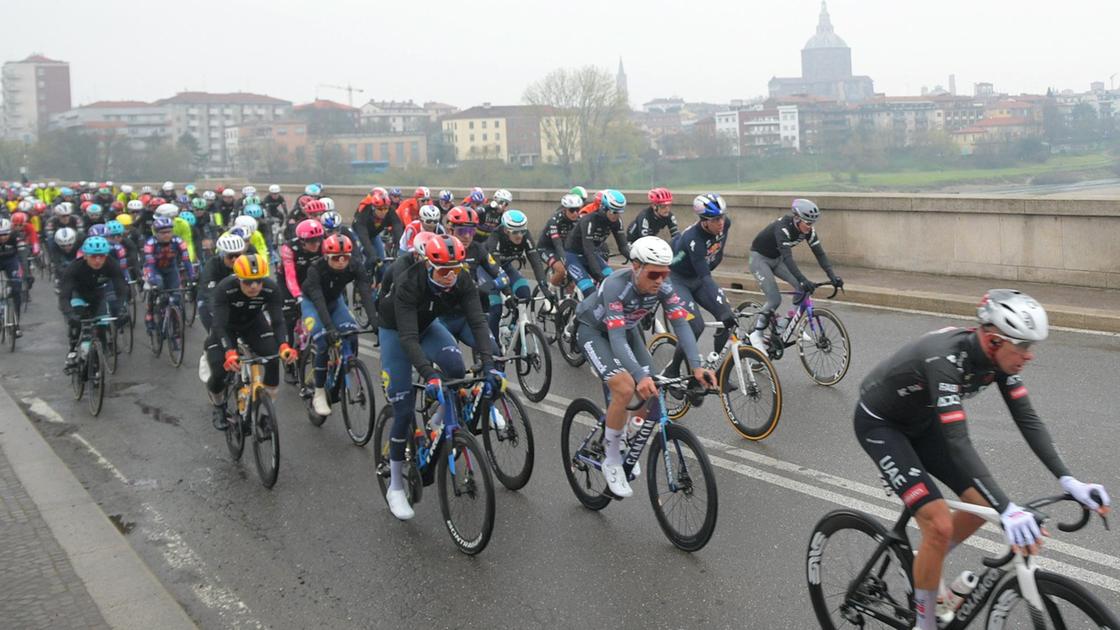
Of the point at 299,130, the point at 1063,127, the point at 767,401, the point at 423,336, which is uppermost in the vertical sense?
the point at 299,130

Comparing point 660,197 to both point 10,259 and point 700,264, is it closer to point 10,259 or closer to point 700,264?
point 700,264

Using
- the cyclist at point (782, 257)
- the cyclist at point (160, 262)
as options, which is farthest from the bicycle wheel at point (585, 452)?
the cyclist at point (160, 262)

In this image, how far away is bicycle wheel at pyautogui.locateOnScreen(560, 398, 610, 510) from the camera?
285 inches

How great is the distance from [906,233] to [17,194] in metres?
30.6

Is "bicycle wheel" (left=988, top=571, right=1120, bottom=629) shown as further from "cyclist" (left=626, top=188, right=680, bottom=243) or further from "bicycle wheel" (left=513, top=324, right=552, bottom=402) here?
"cyclist" (left=626, top=188, right=680, bottom=243)

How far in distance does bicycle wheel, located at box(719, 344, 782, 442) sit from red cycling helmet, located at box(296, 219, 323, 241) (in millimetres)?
4275

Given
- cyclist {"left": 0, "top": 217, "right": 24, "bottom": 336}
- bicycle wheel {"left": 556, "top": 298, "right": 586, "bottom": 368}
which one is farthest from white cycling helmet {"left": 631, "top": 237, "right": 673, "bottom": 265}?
cyclist {"left": 0, "top": 217, "right": 24, "bottom": 336}

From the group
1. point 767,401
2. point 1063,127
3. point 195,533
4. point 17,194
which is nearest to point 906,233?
point 1063,127

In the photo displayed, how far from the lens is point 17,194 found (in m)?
36.2

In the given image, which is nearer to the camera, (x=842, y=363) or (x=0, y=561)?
(x=0, y=561)

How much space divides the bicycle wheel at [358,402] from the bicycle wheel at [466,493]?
2.63 metres

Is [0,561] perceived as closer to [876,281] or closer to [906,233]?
[876,281]

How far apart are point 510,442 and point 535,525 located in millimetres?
856

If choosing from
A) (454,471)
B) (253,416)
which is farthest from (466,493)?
(253,416)
